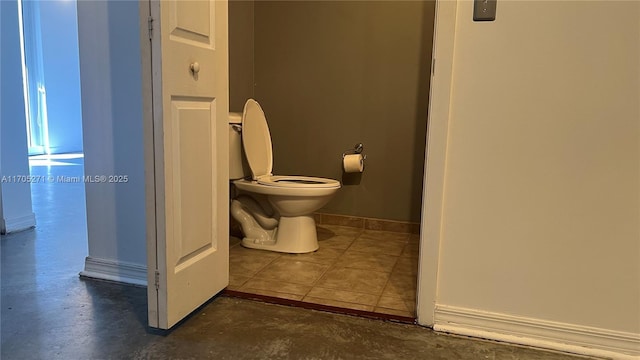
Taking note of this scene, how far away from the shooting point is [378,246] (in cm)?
293

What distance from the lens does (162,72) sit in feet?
5.06

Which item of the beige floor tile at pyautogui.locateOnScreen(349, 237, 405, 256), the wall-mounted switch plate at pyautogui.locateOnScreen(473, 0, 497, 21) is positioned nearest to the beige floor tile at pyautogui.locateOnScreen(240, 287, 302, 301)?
the beige floor tile at pyautogui.locateOnScreen(349, 237, 405, 256)

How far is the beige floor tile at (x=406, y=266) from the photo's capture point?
2.47m

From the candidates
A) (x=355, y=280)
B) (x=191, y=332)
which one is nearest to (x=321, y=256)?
(x=355, y=280)

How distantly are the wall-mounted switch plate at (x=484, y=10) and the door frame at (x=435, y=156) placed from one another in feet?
0.23

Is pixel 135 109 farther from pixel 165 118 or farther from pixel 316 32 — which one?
pixel 316 32

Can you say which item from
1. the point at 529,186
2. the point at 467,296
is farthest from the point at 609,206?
the point at 467,296

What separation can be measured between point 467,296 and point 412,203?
1.42 m

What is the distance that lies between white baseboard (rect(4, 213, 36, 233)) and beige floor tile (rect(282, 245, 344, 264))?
65.1 inches

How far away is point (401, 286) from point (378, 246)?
0.68 m

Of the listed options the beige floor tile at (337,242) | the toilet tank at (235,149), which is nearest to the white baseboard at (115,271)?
the toilet tank at (235,149)

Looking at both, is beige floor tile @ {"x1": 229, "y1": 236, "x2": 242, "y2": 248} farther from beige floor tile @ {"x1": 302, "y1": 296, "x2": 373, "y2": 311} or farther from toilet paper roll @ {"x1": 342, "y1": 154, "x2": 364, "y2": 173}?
beige floor tile @ {"x1": 302, "y1": 296, "x2": 373, "y2": 311}

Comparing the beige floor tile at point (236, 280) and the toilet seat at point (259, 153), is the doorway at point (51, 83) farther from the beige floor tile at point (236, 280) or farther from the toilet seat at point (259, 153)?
the beige floor tile at point (236, 280)

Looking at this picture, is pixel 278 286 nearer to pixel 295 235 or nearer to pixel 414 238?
pixel 295 235
